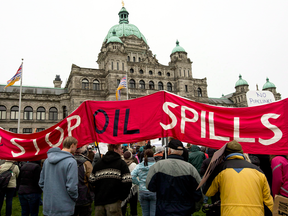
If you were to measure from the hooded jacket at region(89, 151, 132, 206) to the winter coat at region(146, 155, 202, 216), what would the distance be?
69cm

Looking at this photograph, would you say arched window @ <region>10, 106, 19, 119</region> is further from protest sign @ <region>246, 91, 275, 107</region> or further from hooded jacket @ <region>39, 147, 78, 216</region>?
protest sign @ <region>246, 91, 275, 107</region>

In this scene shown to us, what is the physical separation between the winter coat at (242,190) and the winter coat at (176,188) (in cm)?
52

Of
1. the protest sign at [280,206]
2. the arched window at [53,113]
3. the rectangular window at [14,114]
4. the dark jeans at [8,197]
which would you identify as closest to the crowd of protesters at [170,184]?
the protest sign at [280,206]

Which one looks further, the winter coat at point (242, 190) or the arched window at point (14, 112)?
the arched window at point (14, 112)

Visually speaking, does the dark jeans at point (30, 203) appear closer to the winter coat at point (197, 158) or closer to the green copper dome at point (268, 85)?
the winter coat at point (197, 158)

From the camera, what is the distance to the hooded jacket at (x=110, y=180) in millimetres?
4348

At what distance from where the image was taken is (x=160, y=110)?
16.4 ft

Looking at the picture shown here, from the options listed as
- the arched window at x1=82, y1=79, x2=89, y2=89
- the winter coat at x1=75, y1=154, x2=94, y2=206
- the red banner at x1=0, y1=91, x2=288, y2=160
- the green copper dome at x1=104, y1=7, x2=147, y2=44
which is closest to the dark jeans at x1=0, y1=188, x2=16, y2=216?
the red banner at x1=0, y1=91, x2=288, y2=160

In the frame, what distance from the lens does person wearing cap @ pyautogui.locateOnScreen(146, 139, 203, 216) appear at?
3.82 meters

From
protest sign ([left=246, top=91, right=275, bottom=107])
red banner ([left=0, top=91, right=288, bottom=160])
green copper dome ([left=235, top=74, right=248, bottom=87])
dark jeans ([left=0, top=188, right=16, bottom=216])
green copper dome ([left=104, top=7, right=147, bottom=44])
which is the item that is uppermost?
green copper dome ([left=104, top=7, right=147, bottom=44])

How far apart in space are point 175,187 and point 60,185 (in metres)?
2.18

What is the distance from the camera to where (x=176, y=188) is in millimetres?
3830

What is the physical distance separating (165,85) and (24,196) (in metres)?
38.7

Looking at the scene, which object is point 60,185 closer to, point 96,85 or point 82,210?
point 82,210
